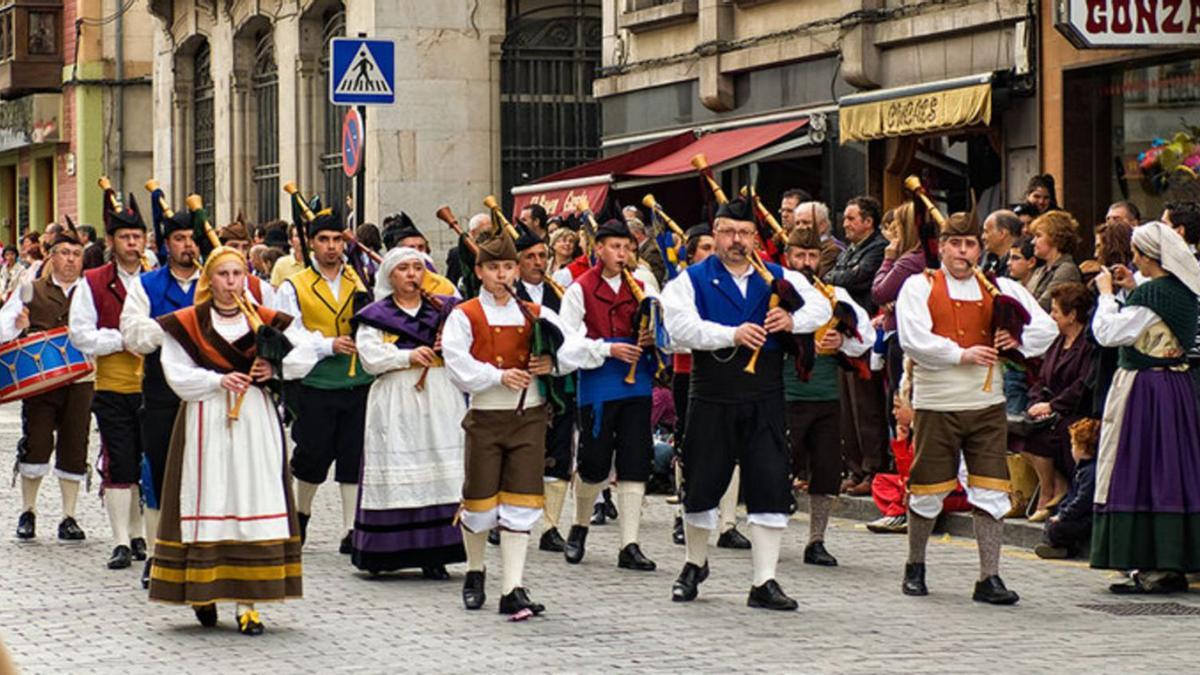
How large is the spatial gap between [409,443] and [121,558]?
1.78 meters

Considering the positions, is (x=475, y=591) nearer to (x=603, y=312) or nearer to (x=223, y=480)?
(x=223, y=480)

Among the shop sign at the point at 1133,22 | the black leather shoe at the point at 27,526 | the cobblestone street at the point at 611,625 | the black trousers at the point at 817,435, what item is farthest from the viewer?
the shop sign at the point at 1133,22

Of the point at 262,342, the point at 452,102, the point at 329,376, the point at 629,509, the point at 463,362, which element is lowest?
the point at 629,509

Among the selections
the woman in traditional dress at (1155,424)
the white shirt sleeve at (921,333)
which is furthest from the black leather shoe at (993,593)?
the white shirt sleeve at (921,333)

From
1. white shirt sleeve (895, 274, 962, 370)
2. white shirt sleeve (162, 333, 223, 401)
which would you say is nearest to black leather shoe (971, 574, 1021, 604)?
white shirt sleeve (895, 274, 962, 370)

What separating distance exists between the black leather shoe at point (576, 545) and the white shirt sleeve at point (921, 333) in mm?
2425

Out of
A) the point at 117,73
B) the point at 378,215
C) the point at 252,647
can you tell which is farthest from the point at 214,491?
the point at 117,73

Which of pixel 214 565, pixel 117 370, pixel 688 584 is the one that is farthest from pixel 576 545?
pixel 214 565

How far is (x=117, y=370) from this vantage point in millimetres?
13359

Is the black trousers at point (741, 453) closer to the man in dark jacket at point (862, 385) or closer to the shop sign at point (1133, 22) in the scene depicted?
the man in dark jacket at point (862, 385)

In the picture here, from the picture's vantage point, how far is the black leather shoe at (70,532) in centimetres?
1453

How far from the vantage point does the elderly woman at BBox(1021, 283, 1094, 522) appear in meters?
13.6

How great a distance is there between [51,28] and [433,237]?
19926 millimetres

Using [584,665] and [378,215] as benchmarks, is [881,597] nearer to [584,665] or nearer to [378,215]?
[584,665]
